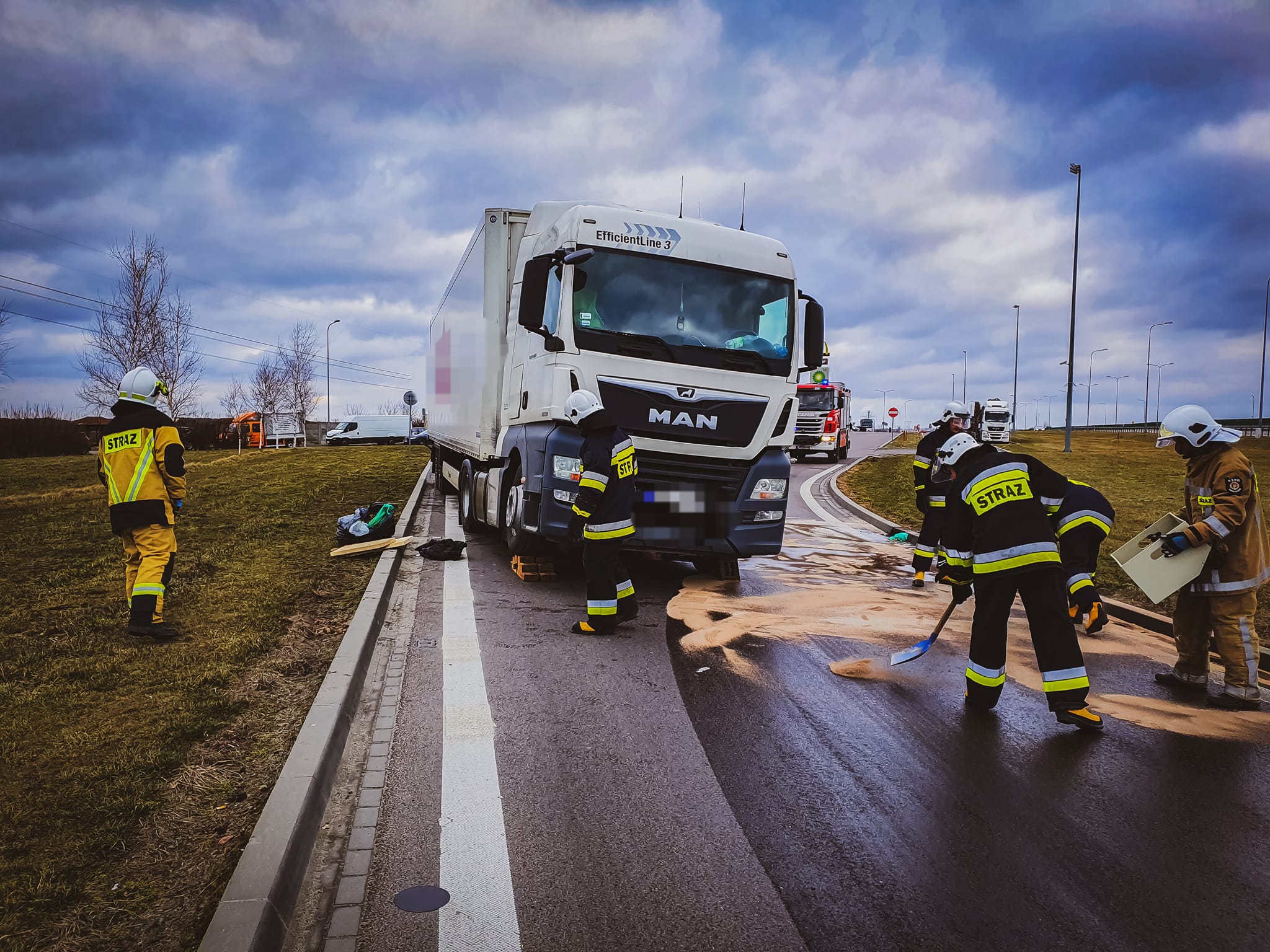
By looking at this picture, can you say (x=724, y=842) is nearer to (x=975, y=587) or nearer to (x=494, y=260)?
(x=975, y=587)

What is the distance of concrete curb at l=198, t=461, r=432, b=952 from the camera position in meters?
2.51

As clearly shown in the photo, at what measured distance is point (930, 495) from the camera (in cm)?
952

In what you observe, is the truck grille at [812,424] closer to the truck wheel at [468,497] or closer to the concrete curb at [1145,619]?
the truck wheel at [468,497]

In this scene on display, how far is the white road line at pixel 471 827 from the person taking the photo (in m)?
2.69

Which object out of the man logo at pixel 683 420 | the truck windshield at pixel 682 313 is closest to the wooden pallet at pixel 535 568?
the man logo at pixel 683 420

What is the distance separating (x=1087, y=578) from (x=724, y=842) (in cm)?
362

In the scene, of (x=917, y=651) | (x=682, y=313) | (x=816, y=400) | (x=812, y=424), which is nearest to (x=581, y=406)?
(x=682, y=313)

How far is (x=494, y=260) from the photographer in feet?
29.7

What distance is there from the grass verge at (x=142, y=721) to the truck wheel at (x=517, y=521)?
1.54 metres

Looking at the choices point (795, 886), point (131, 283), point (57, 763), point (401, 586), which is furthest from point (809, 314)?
point (131, 283)

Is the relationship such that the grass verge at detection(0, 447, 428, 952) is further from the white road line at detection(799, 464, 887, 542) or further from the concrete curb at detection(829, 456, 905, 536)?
the concrete curb at detection(829, 456, 905, 536)

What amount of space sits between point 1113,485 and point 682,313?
16.0 m

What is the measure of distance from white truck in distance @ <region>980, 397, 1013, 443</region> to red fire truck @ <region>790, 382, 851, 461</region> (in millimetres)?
22919

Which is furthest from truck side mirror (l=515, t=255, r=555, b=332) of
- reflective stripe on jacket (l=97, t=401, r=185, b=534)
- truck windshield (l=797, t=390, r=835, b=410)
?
truck windshield (l=797, t=390, r=835, b=410)
